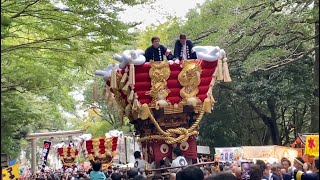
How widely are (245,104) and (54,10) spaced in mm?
18995

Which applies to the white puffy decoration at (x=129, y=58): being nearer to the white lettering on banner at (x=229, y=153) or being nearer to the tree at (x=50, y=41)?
the tree at (x=50, y=41)

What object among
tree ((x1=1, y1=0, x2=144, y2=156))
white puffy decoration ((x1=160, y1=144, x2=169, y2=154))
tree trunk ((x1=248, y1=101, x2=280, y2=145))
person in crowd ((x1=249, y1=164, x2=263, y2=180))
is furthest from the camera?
tree trunk ((x1=248, y1=101, x2=280, y2=145))

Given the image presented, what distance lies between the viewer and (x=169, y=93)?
11992 millimetres

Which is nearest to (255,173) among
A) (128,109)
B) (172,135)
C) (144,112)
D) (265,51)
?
(144,112)

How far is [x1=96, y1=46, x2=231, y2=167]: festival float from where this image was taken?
11.8 m

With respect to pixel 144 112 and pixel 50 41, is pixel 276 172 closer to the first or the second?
pixel 144 112

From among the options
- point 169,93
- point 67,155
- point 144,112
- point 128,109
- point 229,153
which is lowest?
point 229,153

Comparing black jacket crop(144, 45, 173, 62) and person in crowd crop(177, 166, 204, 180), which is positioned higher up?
black jacket crop(144, 45, 173, 62)

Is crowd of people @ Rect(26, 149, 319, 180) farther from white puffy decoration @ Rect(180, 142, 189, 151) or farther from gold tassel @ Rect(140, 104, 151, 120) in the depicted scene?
gold tassel @ Rect(140, 104, 151, 120)

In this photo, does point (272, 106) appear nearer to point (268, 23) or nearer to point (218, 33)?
point (218, 33)

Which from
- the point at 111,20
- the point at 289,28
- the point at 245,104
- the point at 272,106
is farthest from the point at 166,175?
the point at 245,104

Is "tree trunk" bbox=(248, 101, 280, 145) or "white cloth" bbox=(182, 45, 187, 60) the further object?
"tree trunk" bbox=(248, 101, 280, 145)

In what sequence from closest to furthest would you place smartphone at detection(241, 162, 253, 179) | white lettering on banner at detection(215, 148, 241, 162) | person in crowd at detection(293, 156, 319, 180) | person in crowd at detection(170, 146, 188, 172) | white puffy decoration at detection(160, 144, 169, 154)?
person in crowd at detection(293, 156, 319, 180) < smartphone at detection(241, 162, 253, 179) < person in crowd at detection(170, 146, 188, 172) < white puffy decoration at detection(160, 144, 169, 154) < white lettering on banner at detection(215, 148, 241, 162)

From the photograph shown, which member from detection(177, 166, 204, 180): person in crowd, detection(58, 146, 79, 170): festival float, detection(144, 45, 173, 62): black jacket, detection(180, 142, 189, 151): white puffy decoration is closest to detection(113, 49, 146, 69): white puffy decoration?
detection(144, 45, 173, 62): black jacket
